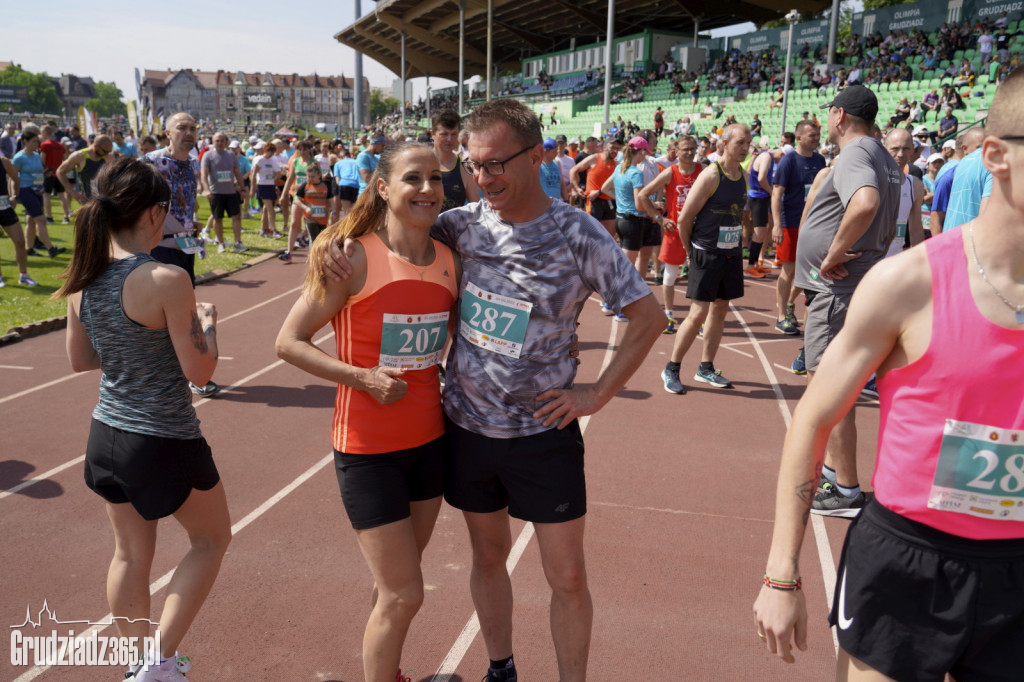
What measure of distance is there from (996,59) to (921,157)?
15.4 m

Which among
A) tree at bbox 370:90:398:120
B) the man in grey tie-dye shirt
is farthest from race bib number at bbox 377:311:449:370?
tree at bbox 370:90:398:120

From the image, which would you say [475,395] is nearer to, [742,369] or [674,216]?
[742,369]

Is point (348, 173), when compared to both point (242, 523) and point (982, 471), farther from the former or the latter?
point (982, 471)

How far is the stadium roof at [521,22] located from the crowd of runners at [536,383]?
152ft

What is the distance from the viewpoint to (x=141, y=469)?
268 centimetres

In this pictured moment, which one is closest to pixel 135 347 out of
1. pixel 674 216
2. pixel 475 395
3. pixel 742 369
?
pixel 475 395

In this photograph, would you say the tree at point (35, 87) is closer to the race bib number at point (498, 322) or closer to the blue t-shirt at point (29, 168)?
the blue t-shirt at point (29, 168)

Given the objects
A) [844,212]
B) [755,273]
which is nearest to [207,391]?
[844,212]

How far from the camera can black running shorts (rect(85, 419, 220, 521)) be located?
268 cm

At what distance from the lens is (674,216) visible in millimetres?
10523

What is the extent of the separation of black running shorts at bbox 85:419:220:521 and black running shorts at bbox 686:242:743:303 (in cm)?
491

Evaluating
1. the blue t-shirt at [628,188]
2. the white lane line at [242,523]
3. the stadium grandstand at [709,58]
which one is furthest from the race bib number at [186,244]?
the stadium grandstand at [709,58]

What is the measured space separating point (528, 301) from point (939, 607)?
1467mm

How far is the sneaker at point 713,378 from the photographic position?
7.14 m
